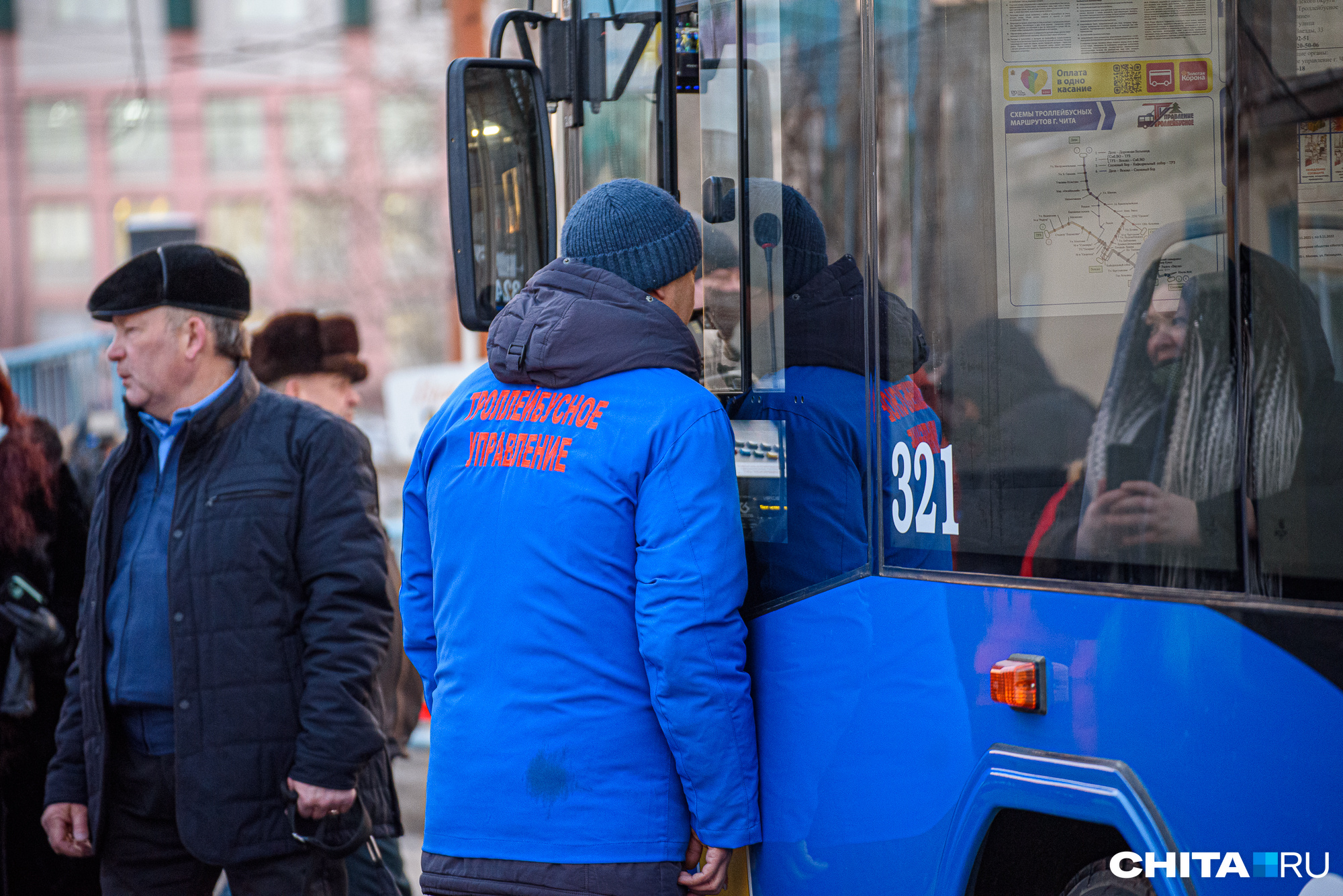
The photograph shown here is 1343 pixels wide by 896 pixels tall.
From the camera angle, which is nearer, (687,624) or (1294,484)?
(1294,484)

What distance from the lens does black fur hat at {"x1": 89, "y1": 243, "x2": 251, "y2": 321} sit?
317 centimetres

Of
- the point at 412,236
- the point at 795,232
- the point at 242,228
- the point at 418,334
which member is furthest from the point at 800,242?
the point at 242,228

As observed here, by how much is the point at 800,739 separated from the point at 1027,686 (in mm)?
488

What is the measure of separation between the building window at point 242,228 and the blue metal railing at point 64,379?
80.4 feet

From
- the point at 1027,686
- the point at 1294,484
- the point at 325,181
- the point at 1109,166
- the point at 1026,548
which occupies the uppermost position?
the point at 325,181

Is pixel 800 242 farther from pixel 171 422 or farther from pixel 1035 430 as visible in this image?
pixel 171 422

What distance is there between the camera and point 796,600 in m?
2.18

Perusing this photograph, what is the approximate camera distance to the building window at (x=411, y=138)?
A: 23.2 m

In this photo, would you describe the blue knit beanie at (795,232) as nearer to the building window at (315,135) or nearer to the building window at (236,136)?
the building window at (315,135)

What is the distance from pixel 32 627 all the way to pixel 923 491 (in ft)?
9.20

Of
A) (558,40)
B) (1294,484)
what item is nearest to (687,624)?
(1294,484)

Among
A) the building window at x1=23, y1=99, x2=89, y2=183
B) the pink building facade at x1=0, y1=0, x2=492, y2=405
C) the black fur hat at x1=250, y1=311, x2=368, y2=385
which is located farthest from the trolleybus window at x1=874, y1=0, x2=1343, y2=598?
the building window at x1=23, y1=99, x2=89, y2=183

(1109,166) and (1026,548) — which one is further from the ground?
(1109,166)

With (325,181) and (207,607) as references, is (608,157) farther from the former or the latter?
(325,181)
